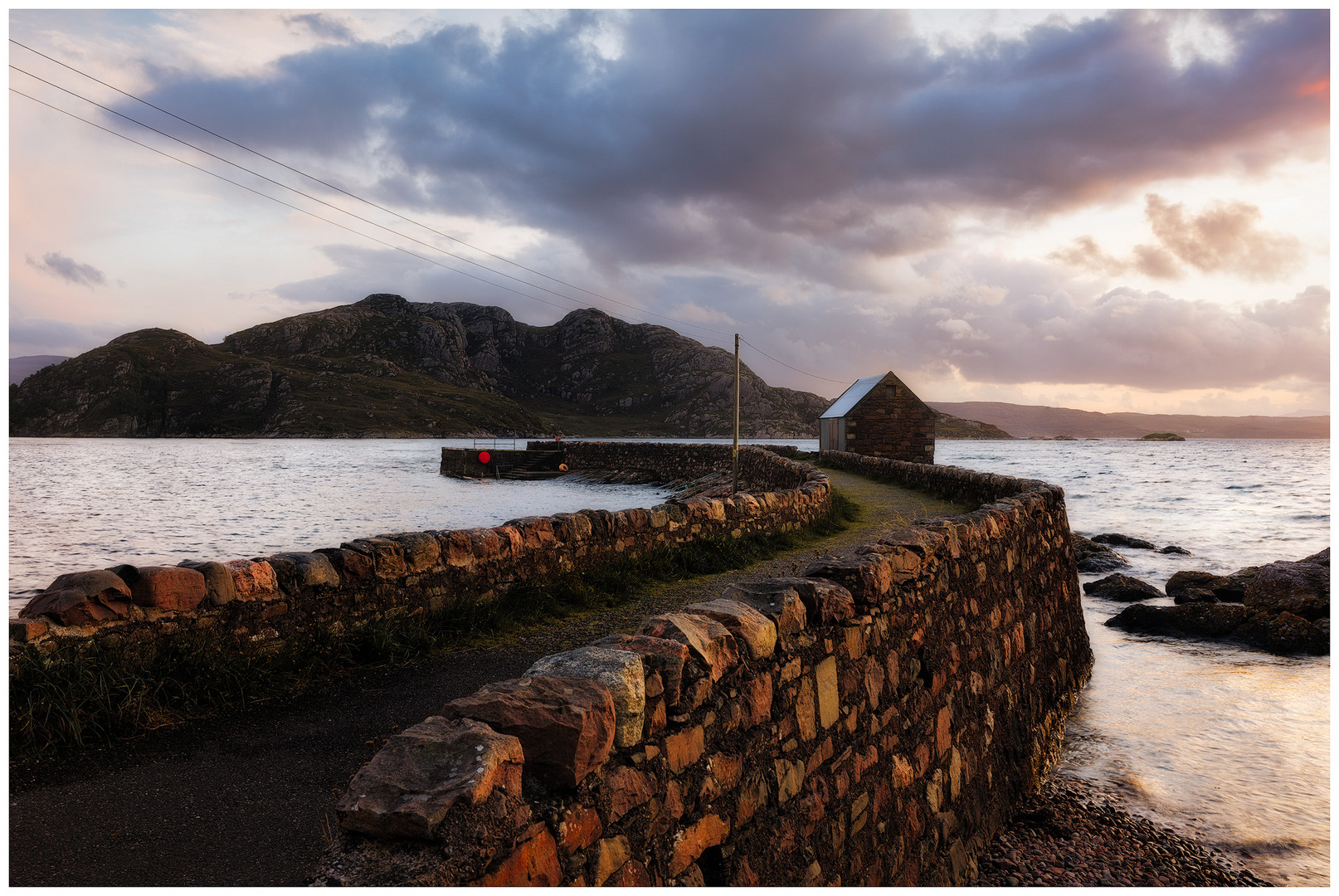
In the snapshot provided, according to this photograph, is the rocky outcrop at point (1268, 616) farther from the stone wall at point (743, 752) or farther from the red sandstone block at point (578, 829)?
the red sandstone block at point (578, 829)

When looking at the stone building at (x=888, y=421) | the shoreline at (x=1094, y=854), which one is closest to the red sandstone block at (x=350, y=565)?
the shoreline at (x=1094, y=854)

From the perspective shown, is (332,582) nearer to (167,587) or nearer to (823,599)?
(167,587)

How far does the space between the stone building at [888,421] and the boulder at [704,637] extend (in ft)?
110

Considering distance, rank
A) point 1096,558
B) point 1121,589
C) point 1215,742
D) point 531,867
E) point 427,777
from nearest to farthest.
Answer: point 427,777 < point 531,867 < point 1215,742 < point 1121,589 < point 1096,558

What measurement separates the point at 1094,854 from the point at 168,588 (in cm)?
798

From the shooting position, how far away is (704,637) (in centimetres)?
314

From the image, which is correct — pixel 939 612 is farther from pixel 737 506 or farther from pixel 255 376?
pixel 255 376

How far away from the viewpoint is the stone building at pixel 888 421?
35.4 m

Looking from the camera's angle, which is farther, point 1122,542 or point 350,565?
Answer: point 1122,542

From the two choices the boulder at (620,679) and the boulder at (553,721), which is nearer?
the boulder at (553,721)

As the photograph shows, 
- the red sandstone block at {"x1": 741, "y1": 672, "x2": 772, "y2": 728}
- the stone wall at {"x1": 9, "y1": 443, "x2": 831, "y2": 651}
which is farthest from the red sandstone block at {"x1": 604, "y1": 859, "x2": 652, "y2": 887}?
the stone wall at {"x1": 9, "y1": 443, "x2": 831, "y2": 651}

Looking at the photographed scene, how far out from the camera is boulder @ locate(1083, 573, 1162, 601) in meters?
17.9

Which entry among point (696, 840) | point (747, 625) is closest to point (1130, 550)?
point (747, 625)

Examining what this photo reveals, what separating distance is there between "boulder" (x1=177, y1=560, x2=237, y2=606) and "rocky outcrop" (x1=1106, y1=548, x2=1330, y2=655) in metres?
16.9
